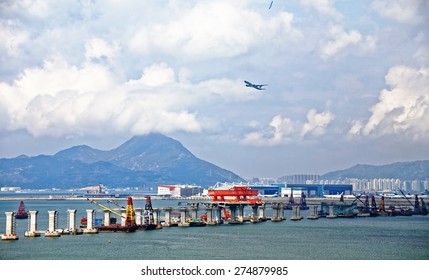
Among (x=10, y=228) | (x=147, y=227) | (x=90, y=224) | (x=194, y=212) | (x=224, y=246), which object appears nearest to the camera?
(x=224, y=246)

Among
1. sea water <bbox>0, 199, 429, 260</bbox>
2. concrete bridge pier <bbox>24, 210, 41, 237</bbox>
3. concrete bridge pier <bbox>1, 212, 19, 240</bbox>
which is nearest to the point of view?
sea water <bbox>0, 199, 429, 260</bbox>

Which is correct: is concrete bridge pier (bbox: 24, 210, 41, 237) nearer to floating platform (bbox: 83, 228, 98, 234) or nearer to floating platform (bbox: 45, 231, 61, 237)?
floating platform (bbox: 45, 231, 61, 237)

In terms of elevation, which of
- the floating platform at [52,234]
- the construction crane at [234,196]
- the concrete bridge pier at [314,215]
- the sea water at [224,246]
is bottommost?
the sea water at [224,246]

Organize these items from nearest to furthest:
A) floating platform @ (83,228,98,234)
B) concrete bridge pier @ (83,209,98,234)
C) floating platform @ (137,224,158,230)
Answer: floating platform @ (83,228,98,234)
concrete bridge pier @ (83,209,98,234)
floating platform @ (137,224,158,230)

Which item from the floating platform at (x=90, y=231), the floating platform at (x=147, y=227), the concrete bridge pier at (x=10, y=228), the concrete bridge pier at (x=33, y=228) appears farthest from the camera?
the floating platform at (x=147, y=227)

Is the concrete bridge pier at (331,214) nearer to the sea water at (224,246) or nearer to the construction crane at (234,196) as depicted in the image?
the construction crane at (234,196)

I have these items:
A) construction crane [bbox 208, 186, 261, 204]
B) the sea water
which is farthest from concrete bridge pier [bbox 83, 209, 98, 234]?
construction crane [bbox 208, 186, 261, 204]

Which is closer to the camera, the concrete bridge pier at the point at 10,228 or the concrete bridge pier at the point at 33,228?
the concrete bridge pier at the point at 10,228

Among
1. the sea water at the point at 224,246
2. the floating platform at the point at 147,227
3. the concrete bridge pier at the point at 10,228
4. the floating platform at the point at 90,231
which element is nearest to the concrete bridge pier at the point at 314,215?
the sea water at the point at 224,246

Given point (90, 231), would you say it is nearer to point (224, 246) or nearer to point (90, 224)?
point (90, 224)

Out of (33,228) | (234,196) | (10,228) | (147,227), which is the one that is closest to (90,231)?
(33,228)

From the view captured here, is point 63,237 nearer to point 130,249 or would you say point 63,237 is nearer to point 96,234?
point 96,234
